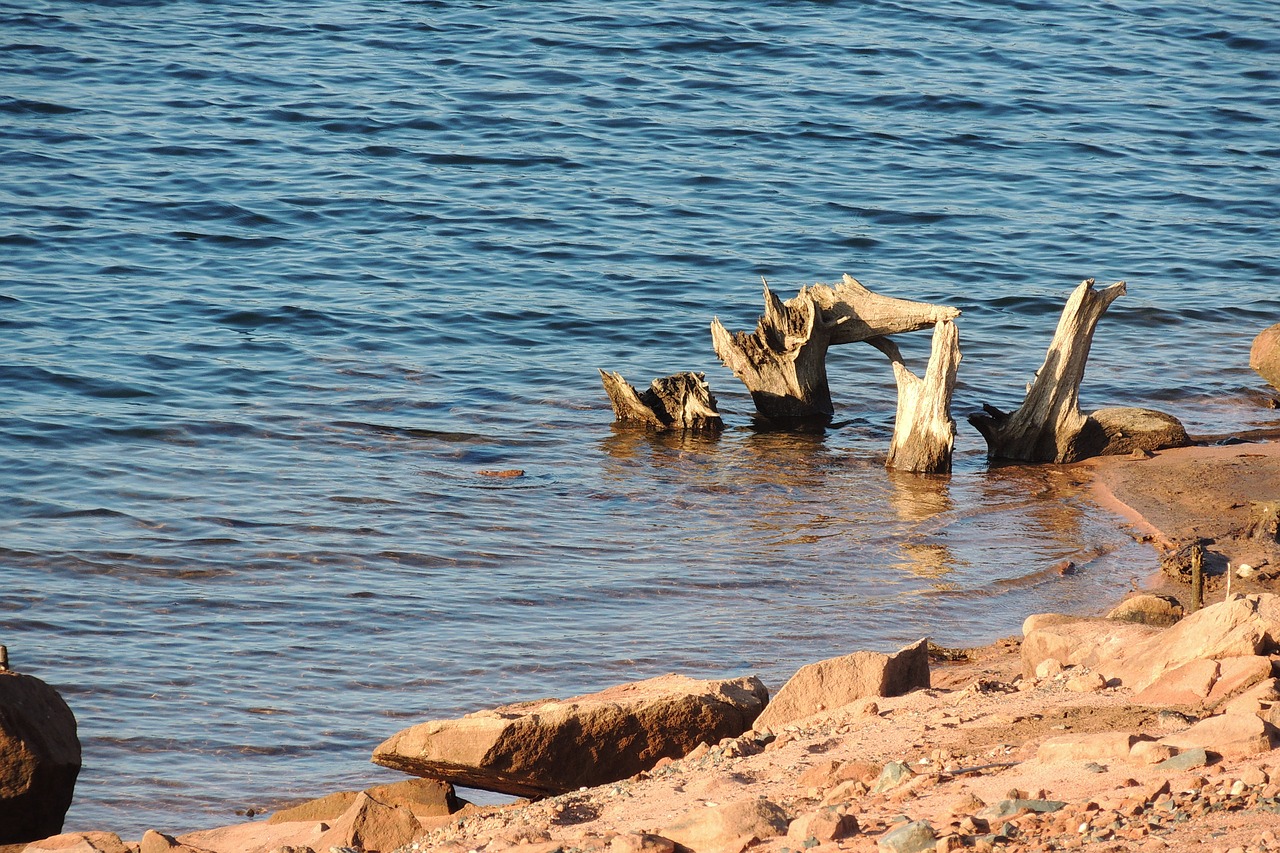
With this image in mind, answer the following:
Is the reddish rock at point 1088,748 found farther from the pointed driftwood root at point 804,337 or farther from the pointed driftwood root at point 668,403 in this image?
the pointed driftwood root at point 668,403

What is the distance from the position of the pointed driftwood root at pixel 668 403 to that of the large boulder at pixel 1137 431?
284 cm

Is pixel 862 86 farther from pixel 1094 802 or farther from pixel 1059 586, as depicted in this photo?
pixel 1094 802

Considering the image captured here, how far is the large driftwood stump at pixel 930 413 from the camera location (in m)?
10.2

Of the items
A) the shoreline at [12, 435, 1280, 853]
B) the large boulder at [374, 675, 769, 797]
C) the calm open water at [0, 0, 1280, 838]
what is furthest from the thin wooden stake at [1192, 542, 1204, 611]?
the large boulder at [374, 675, 769, 797]

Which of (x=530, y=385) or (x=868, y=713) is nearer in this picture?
(x=868, y=713)

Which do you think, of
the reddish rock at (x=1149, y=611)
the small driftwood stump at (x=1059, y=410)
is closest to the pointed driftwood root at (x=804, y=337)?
the small driftwood stump at (x=1059, y=410)

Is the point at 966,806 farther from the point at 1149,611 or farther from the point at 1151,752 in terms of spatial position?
the point at 1149,611

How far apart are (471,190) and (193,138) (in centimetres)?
381

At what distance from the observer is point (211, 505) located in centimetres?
915

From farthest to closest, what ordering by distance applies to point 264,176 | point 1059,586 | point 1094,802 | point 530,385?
point 264,176 → point 530,385 → point 1059,586 → point 1094,802

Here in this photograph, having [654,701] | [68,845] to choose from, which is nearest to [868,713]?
[654,701]

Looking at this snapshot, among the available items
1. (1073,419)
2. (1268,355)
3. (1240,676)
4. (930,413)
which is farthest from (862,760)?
(1268,355)

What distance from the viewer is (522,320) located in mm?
14008

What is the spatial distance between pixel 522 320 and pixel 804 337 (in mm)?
3671
